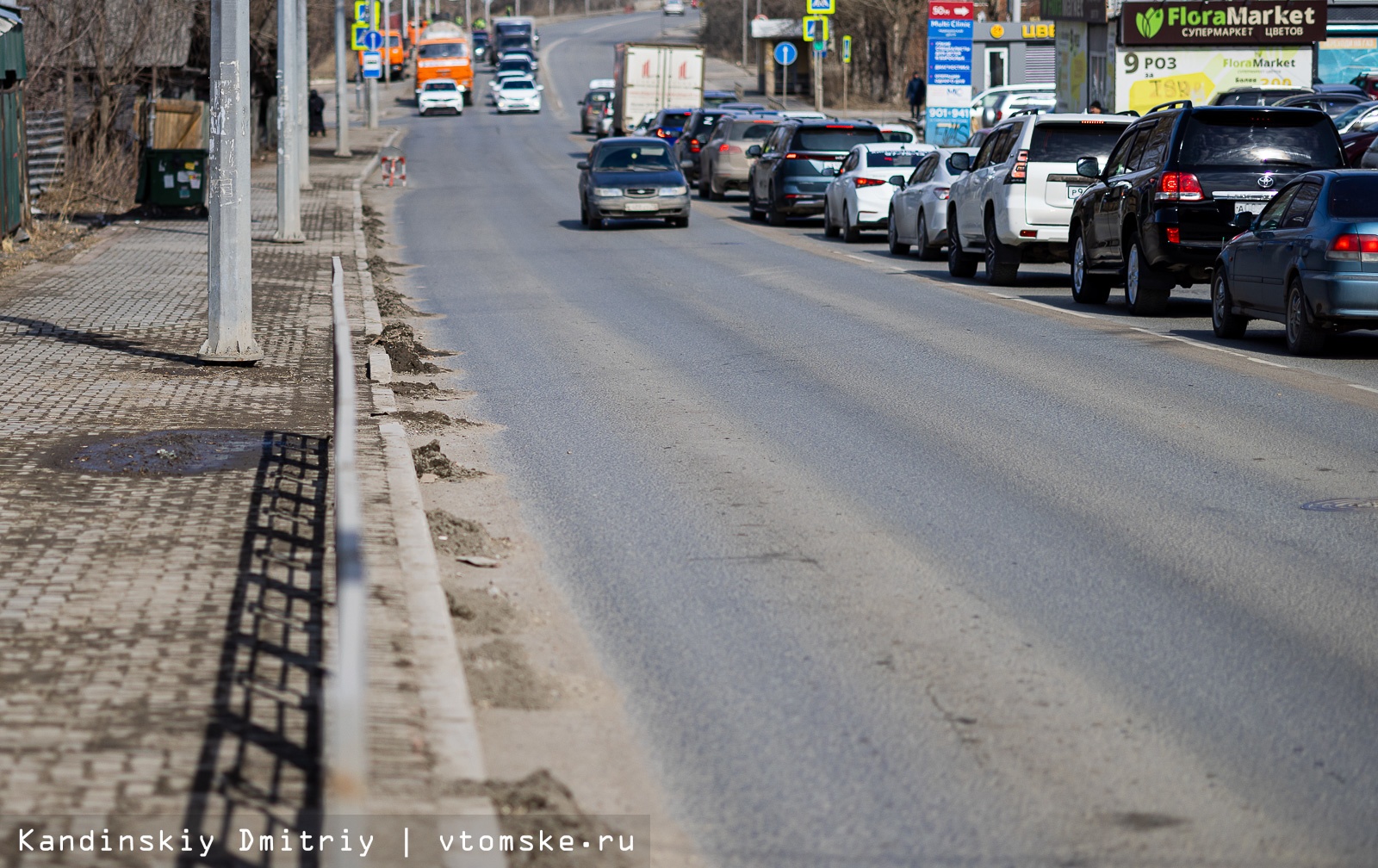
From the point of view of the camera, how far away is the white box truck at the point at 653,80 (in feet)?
200

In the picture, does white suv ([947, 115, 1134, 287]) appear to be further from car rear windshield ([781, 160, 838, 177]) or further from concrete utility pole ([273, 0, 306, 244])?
car rear windshield ([781, 160, 838, 177])

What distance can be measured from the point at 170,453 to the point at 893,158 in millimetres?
21051

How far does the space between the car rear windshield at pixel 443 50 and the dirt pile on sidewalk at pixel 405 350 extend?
7185 cm

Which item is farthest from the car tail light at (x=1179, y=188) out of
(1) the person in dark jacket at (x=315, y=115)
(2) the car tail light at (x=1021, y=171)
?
(1) the person in dark jacket at (x=315, y=115)

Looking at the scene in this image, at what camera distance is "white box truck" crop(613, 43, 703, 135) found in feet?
200

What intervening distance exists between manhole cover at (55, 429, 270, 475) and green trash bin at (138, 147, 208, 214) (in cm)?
2142

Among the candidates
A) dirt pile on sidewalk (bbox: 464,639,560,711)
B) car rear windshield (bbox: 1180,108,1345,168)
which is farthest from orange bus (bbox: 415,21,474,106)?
dirt pile on sidewalk (bbox: 464,639,560,711)

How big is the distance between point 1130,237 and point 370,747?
14.2m

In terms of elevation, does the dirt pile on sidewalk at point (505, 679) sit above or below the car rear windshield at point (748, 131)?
below

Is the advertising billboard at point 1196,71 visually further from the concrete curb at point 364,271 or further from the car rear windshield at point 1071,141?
the car rear windshield at point 1071,141

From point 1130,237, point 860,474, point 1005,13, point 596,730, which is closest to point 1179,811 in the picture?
point 596,730

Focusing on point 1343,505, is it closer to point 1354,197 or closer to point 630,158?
point 1354,197

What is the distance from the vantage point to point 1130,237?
18125 mm

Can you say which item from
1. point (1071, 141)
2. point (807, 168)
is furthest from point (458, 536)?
point (807, 168)
